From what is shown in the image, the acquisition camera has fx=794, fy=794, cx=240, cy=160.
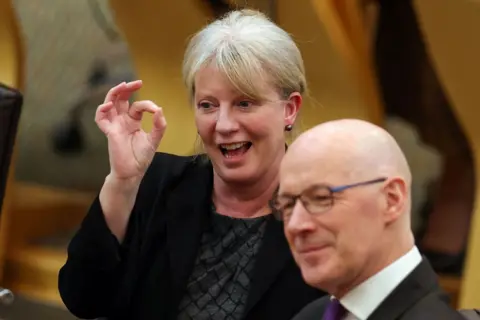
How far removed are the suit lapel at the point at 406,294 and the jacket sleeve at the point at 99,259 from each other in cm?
76

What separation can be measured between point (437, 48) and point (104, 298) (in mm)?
1099

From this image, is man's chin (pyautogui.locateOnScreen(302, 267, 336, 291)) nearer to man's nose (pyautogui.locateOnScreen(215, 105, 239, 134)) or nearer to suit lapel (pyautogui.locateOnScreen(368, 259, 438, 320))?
suit lapel (pyautogui.locateOnScreen(368, 259, 438, 320))

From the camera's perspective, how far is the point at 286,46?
1.67 metres

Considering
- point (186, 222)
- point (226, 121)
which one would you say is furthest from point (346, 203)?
point (186, 222)

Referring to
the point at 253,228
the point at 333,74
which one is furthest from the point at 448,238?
the point at 253,228

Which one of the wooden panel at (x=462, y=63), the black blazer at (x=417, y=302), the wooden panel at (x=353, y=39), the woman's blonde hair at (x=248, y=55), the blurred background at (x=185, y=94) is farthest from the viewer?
the wooden panel at (x=353, y=39)

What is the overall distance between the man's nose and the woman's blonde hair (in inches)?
2.1

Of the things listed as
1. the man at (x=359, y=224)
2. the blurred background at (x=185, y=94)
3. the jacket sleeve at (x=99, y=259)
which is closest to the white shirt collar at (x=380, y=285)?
the man at (x=359, y=224)

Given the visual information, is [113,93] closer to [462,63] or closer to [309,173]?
[309,173]

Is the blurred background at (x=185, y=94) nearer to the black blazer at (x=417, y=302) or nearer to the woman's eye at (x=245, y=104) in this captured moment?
the woman's eye at (x=245, y=104)

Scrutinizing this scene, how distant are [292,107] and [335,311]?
2.11 ft

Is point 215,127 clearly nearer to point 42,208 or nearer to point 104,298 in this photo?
point 104,298

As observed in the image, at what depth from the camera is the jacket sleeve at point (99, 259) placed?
5.52 feet

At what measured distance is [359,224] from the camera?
3.51 feet
